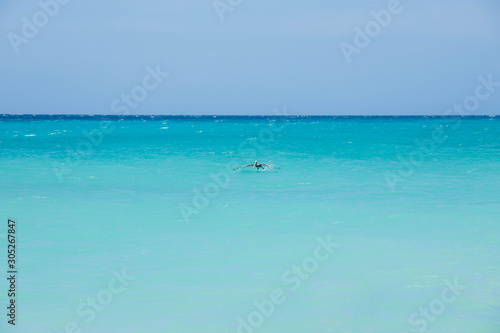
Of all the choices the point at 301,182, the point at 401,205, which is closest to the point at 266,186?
the point at 301,182

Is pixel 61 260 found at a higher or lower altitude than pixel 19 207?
lower

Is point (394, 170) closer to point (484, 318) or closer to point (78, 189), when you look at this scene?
point (78, 189)

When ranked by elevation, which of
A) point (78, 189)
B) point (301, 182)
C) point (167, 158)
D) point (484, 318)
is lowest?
point (484, 318)

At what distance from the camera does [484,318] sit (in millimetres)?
7145

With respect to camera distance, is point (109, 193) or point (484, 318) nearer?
point (484, 318)

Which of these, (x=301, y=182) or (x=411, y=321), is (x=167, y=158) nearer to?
(x=301, y=182)

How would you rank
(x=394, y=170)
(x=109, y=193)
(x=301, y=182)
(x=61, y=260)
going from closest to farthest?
1. (x=61, y=260)
2. (x=109, y=193)
3. (x=301, y=182)
4. (x=394, y=170)

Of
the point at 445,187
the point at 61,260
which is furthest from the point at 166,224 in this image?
the point at 445,187

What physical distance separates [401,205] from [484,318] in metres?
7.31

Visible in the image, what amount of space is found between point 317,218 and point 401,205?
3.15 metres

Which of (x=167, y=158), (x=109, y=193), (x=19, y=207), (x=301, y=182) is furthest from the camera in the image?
(x=167, y=158)

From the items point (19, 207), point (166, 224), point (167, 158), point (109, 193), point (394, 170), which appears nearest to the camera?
point (166, 224)

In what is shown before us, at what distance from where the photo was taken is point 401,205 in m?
14.3

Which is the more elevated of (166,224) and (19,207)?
(19,207)
